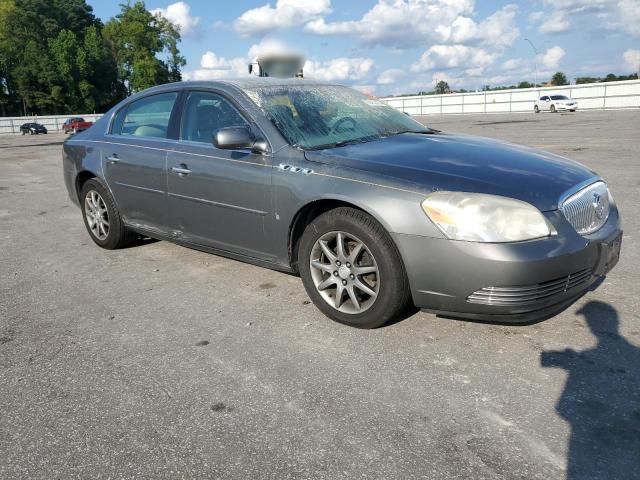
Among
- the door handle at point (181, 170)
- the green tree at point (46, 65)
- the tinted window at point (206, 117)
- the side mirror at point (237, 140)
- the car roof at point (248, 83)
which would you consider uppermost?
the green tree at point (46, 65)

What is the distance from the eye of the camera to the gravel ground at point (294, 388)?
2182mm

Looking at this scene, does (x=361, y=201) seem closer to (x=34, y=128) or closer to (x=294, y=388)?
(x=294, y=388)

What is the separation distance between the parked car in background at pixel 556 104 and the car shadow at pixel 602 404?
1474 inches

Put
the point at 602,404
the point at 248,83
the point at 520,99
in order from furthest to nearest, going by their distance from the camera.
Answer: the point at 520,99, the point at 248,83, the point at 602,404

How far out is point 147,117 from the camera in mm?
4879

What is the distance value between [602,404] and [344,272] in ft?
4.96

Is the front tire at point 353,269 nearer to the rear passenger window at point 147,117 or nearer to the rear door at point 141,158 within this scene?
the rear door at point 141,158

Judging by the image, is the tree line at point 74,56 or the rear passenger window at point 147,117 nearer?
the rear passenger window at point 147,117

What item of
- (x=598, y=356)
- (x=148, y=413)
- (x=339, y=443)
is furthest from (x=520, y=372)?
(x=148, y=413)

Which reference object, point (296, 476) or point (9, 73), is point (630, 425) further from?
point (9, 73)

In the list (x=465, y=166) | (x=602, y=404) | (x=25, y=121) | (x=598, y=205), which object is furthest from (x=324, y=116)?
(x=25, y=121)

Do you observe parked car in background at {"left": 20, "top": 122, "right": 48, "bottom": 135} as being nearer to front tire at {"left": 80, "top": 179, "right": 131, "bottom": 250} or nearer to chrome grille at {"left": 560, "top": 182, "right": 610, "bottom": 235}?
front tire at {"left": 80, "top": 179, "right": 131, "bottom": 250}

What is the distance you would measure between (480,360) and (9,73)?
86.0 metres

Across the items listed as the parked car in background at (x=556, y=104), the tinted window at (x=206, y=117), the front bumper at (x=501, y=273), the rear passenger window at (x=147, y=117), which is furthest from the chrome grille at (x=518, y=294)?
the parked car in background at (x=556, y=104)
